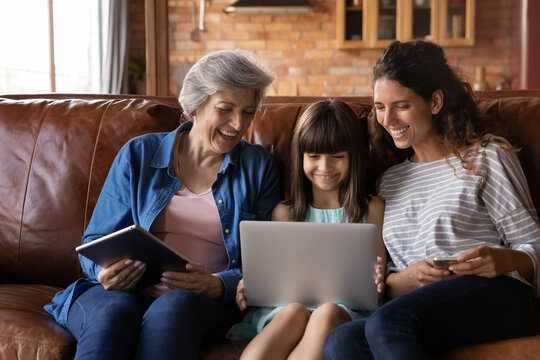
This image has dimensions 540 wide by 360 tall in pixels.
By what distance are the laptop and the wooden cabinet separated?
13.7ft

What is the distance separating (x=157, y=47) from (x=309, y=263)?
6.78 feet

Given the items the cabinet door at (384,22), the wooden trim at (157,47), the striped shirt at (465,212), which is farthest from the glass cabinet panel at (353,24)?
the striped shirt at (465,212)

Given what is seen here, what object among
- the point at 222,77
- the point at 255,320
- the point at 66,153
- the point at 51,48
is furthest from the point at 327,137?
the point at 51,48

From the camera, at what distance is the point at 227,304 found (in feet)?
5.24

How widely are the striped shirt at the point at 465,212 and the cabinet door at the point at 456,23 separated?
394 centimetres

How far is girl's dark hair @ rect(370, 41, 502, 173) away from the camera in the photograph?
65.6 inches

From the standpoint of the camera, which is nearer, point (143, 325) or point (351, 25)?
point (143, 325)

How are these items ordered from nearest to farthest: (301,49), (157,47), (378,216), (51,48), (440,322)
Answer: (440,322), (378,216), (157,47), (51,48), (301,49)

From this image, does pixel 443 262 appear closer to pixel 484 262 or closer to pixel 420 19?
pixel 484 262

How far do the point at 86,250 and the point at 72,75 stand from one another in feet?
13.5

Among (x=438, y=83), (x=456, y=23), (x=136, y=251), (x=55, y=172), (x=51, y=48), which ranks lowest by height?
(x=136, y=251)

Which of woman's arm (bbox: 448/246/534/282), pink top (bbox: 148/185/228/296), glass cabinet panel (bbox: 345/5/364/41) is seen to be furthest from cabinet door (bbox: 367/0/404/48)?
woman's arm (bbox: 448/246/534/282)

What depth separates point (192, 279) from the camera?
149 cm

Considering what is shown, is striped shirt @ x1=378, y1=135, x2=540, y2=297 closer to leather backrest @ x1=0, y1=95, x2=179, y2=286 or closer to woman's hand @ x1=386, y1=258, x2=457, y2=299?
woman's hand @ x1=386, y1=258, x2=457, y2=299
